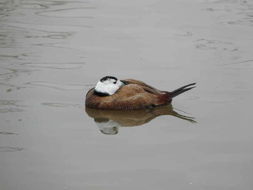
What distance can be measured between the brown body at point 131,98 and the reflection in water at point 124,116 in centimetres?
7

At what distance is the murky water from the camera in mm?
6914

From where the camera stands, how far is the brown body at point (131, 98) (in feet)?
29.0

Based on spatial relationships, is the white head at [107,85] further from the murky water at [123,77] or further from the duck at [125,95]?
the murky water at [123,77]

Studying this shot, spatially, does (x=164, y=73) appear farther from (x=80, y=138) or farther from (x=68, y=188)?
(x=68, y=188)

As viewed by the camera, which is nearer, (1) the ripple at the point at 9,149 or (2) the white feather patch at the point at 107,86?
(1) the ripple at the point at 9,149

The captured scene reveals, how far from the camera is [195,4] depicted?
1340 centimetres

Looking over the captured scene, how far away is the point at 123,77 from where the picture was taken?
9.91 metres

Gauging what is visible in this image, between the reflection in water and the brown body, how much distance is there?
0.07 m

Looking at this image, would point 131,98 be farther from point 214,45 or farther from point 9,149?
point 214,45

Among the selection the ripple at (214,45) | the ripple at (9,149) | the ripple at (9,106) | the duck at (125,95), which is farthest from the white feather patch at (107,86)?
the ripple at (214,45)

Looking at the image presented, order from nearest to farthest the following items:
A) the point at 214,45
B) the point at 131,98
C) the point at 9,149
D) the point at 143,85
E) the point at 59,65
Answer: the point at 9,149 → the point at 131,98 → the point at 143,85 → the point at 59,65 → the point at 214,45

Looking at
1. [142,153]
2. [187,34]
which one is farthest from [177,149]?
[187,34]

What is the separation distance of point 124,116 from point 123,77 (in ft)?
4.23

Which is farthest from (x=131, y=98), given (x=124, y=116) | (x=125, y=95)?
(x=124, y=116)
